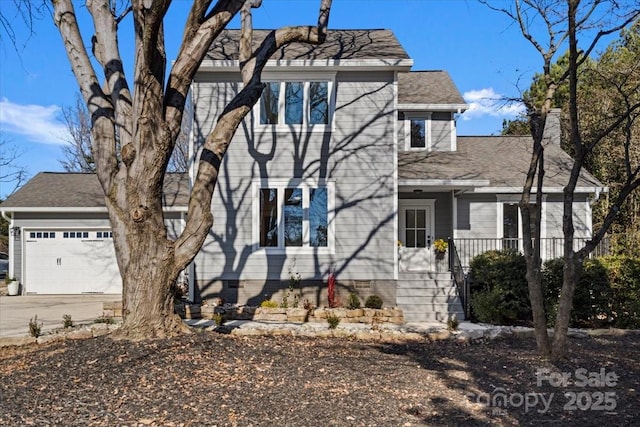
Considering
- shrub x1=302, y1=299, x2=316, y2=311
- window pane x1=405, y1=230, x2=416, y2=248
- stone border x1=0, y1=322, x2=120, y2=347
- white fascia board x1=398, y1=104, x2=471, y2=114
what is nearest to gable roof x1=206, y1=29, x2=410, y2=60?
white fascia board x1=398, y1=104, x2=471, y2=114

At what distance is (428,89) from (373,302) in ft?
23.8

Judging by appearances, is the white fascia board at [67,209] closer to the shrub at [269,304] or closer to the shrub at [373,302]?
the shrub at [269,304]

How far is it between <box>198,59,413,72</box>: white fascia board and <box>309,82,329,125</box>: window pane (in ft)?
1.38

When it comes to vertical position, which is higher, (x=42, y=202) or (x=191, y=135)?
(x=191, y=135)

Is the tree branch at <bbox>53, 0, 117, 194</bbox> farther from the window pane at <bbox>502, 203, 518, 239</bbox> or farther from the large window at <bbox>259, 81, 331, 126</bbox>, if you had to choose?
the window pane at <bbox>502, 203, 518, 239</bbox>

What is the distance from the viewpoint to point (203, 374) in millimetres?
5766

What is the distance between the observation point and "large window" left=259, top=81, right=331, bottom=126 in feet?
38.8

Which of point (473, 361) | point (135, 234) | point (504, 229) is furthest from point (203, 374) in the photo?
point (504, 229)

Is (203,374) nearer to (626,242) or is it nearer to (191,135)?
(191,135)

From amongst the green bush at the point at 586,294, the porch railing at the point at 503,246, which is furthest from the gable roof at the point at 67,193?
the green bush at the point at 586,294

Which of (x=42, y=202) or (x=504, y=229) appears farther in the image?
(x=42, y=202)

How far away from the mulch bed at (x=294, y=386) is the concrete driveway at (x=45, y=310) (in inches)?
108

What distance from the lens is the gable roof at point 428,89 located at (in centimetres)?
1468

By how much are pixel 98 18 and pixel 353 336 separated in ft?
20.6
